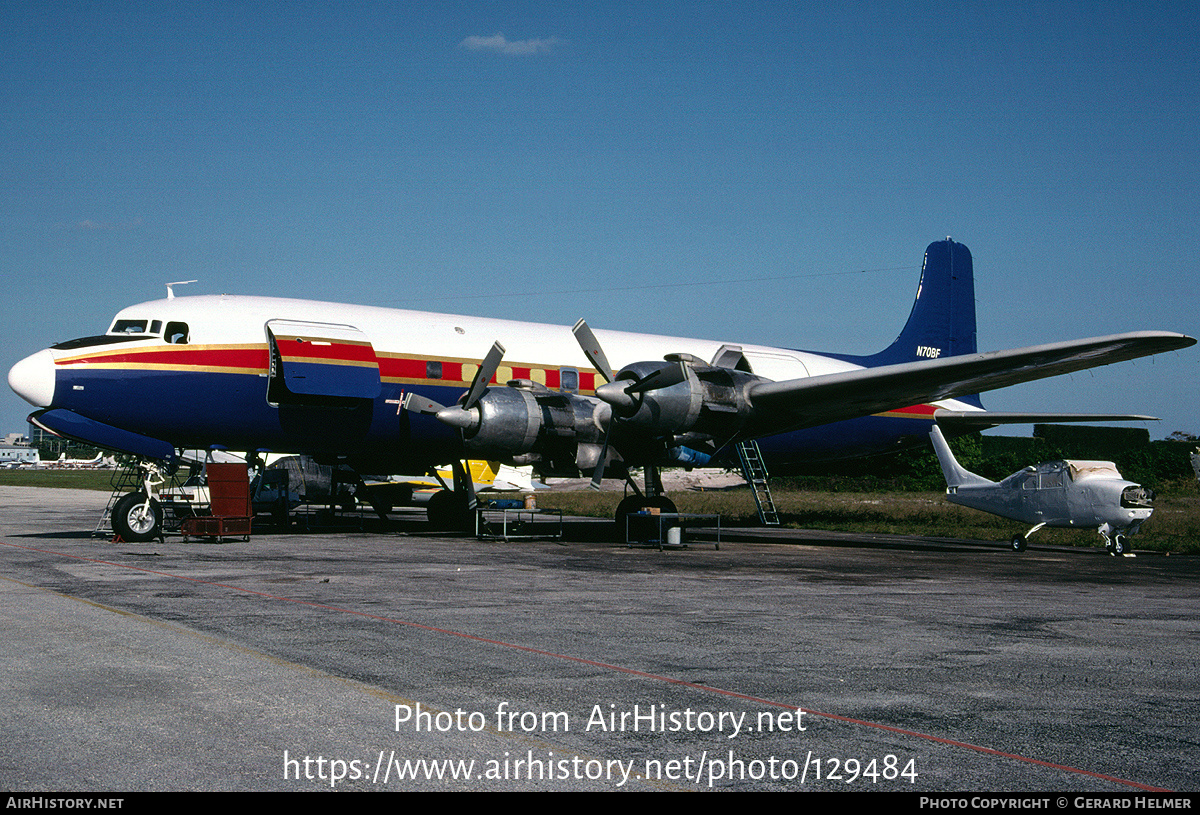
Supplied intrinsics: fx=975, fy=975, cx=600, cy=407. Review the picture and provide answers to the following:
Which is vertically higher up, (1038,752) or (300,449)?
(300,449)

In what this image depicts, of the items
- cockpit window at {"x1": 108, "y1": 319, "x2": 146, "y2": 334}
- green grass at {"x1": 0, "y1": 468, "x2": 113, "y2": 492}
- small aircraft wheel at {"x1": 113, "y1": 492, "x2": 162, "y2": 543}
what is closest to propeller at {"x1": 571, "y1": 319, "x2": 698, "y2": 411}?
small aircraft wheel at {"x1": 113, "y1": 492, "x2": 162, "y2": 543}

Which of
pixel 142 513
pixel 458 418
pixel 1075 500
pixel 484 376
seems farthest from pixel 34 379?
pixel 1075 500

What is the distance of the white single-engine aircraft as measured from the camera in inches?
730

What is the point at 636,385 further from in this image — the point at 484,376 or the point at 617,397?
the point at 484,376

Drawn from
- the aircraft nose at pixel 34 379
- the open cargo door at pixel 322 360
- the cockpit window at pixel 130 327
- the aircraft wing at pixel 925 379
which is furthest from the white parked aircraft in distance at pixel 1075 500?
the aircraft nose at pixel 34 379

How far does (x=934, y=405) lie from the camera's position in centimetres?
2783

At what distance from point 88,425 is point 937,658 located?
16322mm

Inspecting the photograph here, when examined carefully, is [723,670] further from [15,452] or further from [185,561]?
[15,452]

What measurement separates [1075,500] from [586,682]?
1644 centimetres

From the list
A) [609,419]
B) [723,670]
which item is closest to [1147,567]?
[609,419]

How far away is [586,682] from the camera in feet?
22.3

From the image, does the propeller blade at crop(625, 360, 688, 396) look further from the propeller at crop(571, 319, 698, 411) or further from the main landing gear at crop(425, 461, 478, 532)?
the main landing gear at crop(425, 461, 478, 532)
